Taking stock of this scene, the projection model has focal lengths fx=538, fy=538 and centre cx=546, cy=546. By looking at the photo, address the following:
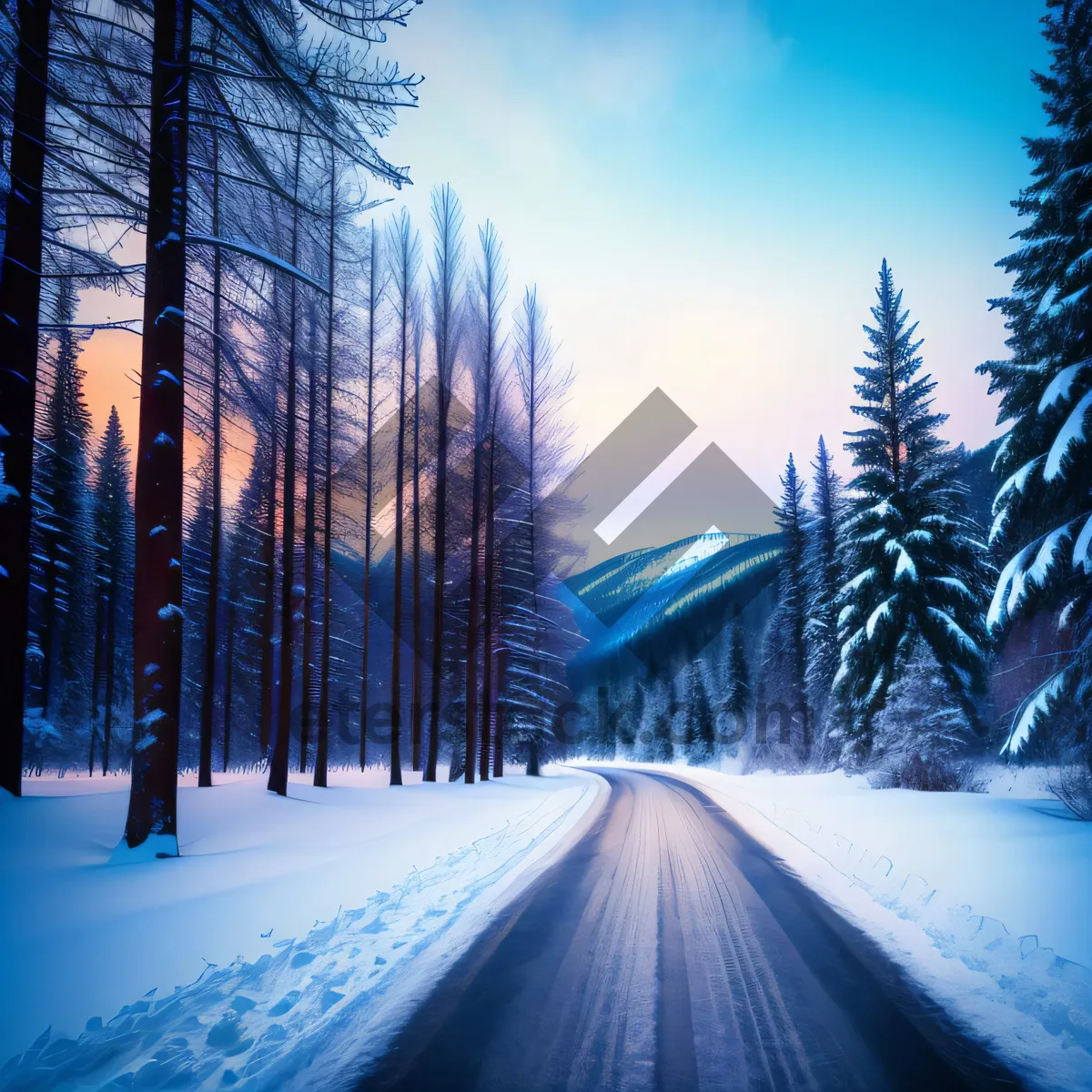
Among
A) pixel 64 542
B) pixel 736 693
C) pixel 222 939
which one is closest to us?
pixel 222 939

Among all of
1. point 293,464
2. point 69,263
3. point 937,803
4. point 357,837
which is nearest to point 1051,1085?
point 357,837

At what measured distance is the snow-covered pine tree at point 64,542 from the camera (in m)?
22.3

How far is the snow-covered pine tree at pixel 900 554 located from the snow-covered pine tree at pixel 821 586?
6240 mm

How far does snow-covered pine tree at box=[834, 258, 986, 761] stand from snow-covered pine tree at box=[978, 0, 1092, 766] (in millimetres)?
5850

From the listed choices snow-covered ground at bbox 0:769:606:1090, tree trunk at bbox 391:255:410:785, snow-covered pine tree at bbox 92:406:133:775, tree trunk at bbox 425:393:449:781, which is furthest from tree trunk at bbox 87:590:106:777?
snow-covered ground at bbox 0:769:606:1090

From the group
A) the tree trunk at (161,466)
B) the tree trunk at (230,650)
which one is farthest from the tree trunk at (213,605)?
the tree trunk at (230,650)

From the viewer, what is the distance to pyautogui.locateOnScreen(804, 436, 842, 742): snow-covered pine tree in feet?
82.9

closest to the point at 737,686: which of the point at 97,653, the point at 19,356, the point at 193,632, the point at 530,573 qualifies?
the point at 530,573

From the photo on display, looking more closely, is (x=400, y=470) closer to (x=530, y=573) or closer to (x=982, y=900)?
(x=530, y=573)

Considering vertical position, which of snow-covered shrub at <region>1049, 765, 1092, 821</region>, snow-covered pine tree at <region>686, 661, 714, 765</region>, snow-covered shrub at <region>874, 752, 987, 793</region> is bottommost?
snow-covered pine tree at <region>686, 661, 714, 765</region>

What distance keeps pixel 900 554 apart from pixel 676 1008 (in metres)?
16.2

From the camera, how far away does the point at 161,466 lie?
650cm

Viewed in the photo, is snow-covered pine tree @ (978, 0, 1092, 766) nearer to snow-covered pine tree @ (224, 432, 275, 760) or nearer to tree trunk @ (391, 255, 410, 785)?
tree trunk @ (391, 255, 410, 785)

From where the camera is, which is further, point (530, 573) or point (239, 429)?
point (530, 573)
